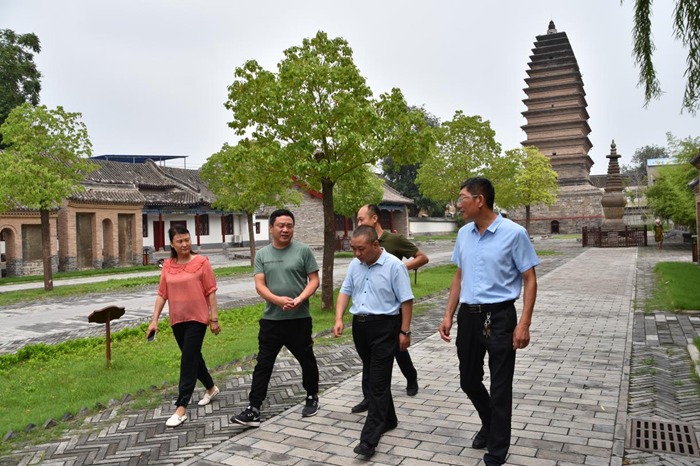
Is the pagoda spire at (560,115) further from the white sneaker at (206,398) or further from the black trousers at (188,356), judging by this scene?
the black trousers at (188,356)

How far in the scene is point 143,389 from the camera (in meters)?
6.18

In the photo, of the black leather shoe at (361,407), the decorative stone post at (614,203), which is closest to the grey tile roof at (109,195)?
the black leather shoe at (361,407)

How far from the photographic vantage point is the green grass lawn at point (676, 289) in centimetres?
1088

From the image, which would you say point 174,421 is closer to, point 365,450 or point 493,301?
point 365,450

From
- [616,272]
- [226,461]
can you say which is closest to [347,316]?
[226,461]

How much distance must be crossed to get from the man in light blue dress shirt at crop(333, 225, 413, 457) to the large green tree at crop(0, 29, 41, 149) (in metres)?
38.1

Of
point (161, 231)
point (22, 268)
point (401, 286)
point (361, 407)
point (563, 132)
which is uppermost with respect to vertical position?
→ point (563, 132)

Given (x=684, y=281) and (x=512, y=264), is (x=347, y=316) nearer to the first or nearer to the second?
(x=512, y=264)

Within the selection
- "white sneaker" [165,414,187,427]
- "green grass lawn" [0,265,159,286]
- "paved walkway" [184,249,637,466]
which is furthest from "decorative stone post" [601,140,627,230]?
"white sneaker" [165,414,187,427]

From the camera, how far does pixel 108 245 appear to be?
29172 mm

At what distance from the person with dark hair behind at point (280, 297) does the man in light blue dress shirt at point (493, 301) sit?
4.99 feet

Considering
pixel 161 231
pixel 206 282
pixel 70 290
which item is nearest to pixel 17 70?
pixel 161 231

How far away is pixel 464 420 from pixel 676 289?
10005 millimetres

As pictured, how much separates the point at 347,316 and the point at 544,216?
53878mm
